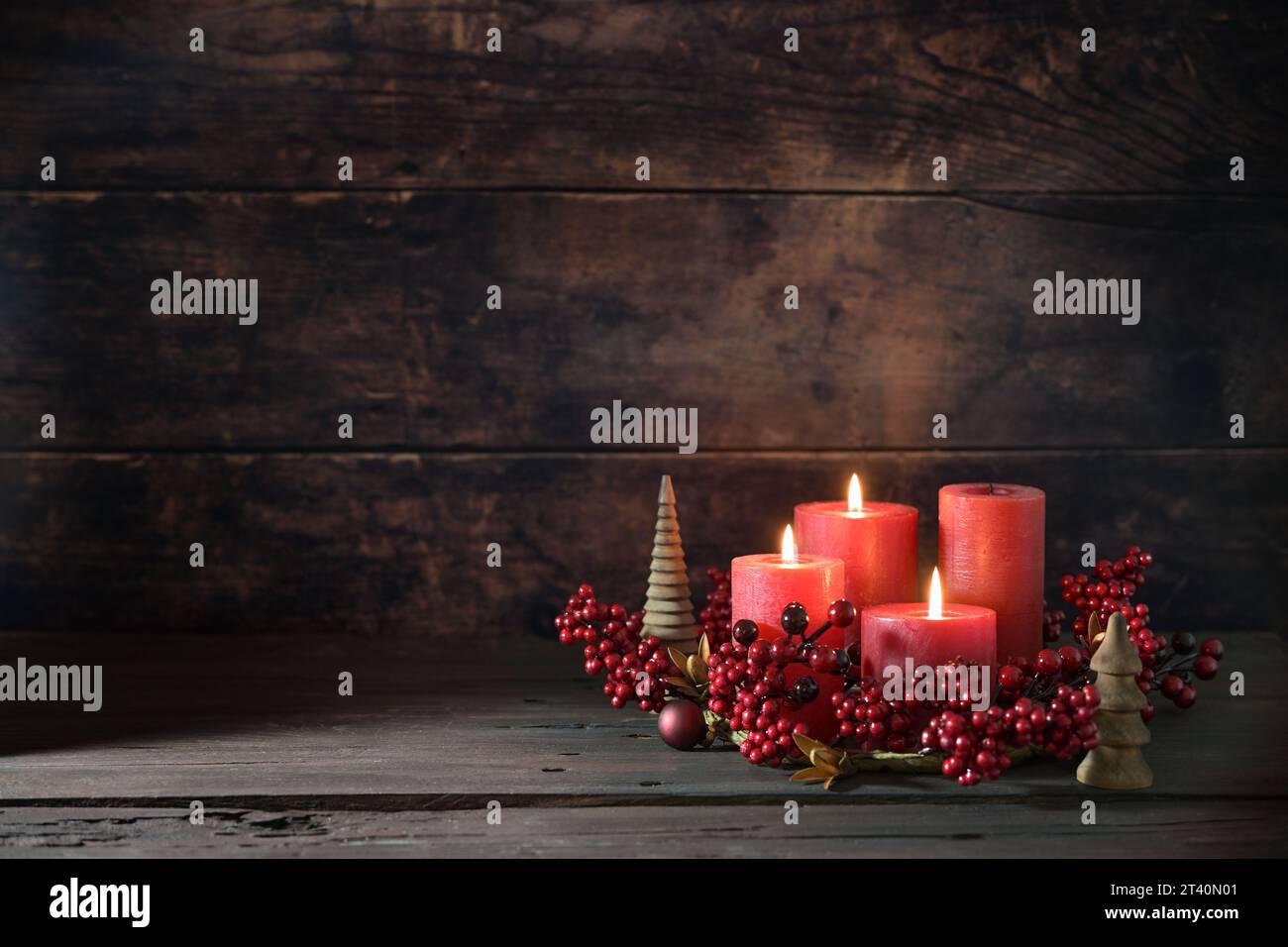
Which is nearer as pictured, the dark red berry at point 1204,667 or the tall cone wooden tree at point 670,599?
the dark red berry at point 1204,667

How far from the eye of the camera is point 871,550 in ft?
2.87

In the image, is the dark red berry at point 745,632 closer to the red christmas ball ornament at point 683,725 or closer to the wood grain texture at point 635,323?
the red christmas ball ornament at point 683,725

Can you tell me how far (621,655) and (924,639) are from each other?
9.9 inches

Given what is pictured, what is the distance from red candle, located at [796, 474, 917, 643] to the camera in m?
0.88

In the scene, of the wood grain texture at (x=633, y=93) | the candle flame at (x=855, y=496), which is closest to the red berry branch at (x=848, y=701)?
the candle flame at (x=855, y=496)

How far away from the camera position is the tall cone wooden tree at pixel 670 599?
0.97 metres

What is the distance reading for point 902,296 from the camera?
3.96ft

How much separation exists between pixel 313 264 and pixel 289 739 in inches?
20.5

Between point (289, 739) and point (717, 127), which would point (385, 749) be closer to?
Answer: point (289, 739)

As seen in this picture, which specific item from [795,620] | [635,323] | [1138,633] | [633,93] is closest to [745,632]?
[795,620]

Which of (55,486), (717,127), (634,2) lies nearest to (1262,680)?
(717,127)

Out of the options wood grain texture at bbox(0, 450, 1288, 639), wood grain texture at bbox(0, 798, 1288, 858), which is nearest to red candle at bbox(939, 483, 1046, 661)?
wood grain texture at bbox(0, 798, 1288, 858)

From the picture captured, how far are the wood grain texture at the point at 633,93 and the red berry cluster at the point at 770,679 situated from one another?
22.1 inches

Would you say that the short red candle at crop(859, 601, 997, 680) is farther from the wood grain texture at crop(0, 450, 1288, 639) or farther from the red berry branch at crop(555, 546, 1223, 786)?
the wood grain texture at crop(0, 450, 1288, 639)
